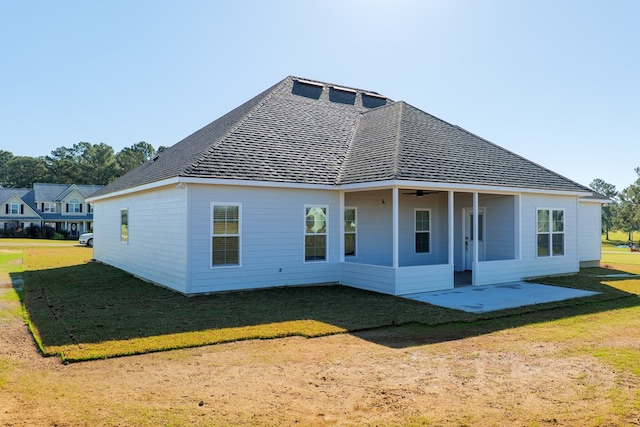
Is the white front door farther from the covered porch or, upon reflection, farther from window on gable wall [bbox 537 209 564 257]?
window on gable wall [bbox 537 209 564 257]

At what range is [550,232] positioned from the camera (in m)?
14.8

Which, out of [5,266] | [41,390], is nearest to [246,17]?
[41,390]

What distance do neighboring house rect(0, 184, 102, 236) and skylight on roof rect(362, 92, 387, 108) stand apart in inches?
1796

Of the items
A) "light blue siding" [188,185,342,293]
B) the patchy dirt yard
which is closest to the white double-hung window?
"light blue siding" [188,185,342,293]

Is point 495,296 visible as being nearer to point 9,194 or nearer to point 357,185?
point 357,185

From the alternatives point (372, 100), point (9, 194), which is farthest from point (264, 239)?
point (9, 194)

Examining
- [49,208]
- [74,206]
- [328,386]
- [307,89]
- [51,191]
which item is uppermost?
[307,89]

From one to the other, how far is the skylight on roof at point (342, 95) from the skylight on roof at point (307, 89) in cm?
57

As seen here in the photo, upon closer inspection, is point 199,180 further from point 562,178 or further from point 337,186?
point 562,178

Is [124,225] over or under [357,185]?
under

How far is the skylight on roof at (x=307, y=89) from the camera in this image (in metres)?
17.6

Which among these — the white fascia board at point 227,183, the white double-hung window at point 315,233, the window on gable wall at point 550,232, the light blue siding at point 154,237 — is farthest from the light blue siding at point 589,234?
the light blue siding at point 154,237

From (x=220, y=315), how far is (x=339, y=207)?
541 centimetres

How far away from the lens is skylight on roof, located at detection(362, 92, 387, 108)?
19328 millimetres
